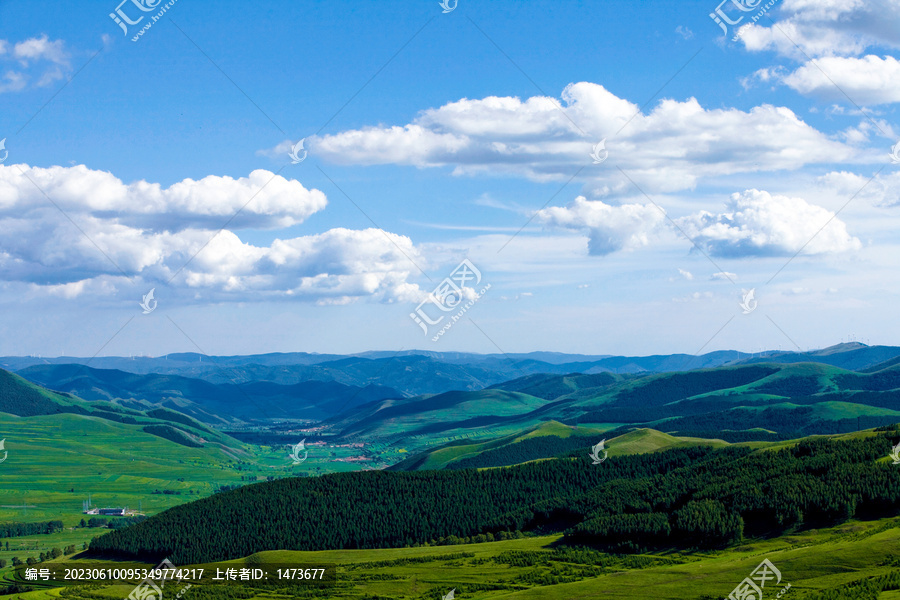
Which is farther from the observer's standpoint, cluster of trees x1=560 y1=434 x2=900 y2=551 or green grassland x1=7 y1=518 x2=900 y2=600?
cluster of trees x1=560 y1=434 x2=900 y2=551

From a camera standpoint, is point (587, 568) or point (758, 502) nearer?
point (587, 568)

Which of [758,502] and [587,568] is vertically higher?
[758,502]

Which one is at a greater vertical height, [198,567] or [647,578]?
[198,567]

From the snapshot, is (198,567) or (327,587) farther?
(198,567)

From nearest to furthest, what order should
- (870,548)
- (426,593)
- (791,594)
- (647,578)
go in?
(791,594) → (870,548) → (647,578) → (426,593)

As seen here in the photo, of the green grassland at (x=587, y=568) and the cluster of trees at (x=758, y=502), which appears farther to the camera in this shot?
the cluster of trees at (x=758, y=502)

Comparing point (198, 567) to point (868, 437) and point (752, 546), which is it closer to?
point (752, 546)

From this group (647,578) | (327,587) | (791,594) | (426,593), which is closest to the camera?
(791,594)

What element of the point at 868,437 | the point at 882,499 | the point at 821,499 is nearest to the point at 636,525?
the point at 821,499
